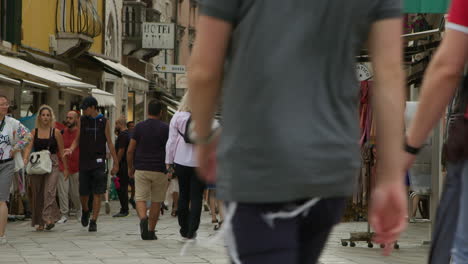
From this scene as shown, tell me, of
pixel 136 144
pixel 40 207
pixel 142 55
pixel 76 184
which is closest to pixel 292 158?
pixel 136 144

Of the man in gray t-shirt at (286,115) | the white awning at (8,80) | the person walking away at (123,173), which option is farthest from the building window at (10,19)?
the man in gray t-shirt at (286,115)

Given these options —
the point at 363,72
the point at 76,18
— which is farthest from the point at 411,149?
the point at 76,18

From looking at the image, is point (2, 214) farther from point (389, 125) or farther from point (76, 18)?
point (76, 18)

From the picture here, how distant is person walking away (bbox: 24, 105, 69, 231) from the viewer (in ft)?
56.2

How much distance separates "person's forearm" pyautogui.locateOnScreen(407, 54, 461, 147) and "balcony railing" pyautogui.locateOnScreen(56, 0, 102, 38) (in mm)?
27675

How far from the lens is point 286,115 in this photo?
3162 millimetres

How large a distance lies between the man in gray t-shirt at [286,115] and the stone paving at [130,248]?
23.0ft

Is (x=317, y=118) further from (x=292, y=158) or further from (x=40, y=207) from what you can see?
(x=40, y=207)

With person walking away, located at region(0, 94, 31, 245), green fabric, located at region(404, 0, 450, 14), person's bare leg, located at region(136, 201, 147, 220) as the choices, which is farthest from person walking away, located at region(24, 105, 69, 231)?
green fabric, located at region(404, 0, 450, 14)

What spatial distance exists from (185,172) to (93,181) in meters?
3.50

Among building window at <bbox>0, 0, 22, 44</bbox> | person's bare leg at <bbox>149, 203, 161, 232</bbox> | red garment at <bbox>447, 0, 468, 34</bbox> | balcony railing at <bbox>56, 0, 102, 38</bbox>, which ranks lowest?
person's bare leg at <bbox>149, 203, 161, 232</bbox>

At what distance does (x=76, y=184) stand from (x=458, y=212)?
1611 centimetres

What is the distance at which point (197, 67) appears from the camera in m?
3.26

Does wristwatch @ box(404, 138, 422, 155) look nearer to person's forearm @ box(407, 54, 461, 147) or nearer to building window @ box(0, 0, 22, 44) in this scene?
person's forearm @ box(407, 54, 461, 147)
